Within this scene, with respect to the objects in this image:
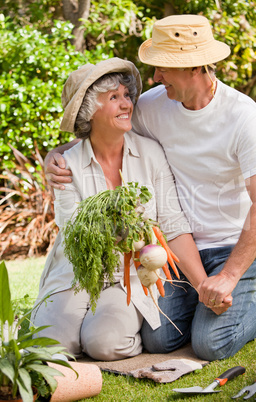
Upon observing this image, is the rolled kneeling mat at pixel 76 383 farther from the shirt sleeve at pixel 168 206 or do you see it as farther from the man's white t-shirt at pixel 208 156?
the man's white t-shirt at pixel 208 156

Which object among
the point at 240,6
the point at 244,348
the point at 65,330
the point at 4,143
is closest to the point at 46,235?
the point at 4,143

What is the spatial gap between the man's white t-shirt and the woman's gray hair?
0.24 metres

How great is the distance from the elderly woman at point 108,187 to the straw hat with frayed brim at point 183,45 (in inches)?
11.0

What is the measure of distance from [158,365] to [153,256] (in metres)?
0.73

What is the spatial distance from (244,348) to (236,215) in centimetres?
Result: 82

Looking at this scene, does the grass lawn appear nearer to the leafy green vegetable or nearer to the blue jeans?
the blue jeans

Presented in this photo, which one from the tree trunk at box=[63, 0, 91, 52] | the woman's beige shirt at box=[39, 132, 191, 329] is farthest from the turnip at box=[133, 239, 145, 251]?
the tree trunk at box=[63, 0, 91, 52]

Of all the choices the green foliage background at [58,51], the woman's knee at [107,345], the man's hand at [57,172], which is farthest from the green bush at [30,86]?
the woman's knee at [107,345]

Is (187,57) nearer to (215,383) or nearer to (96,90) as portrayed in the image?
(96,90)

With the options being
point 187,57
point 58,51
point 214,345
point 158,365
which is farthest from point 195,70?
point 58,51

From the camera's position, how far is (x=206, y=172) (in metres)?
3.46

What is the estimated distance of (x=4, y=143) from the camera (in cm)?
624

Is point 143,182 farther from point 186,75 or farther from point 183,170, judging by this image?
point 186,75

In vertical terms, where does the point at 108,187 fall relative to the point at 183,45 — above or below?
below
